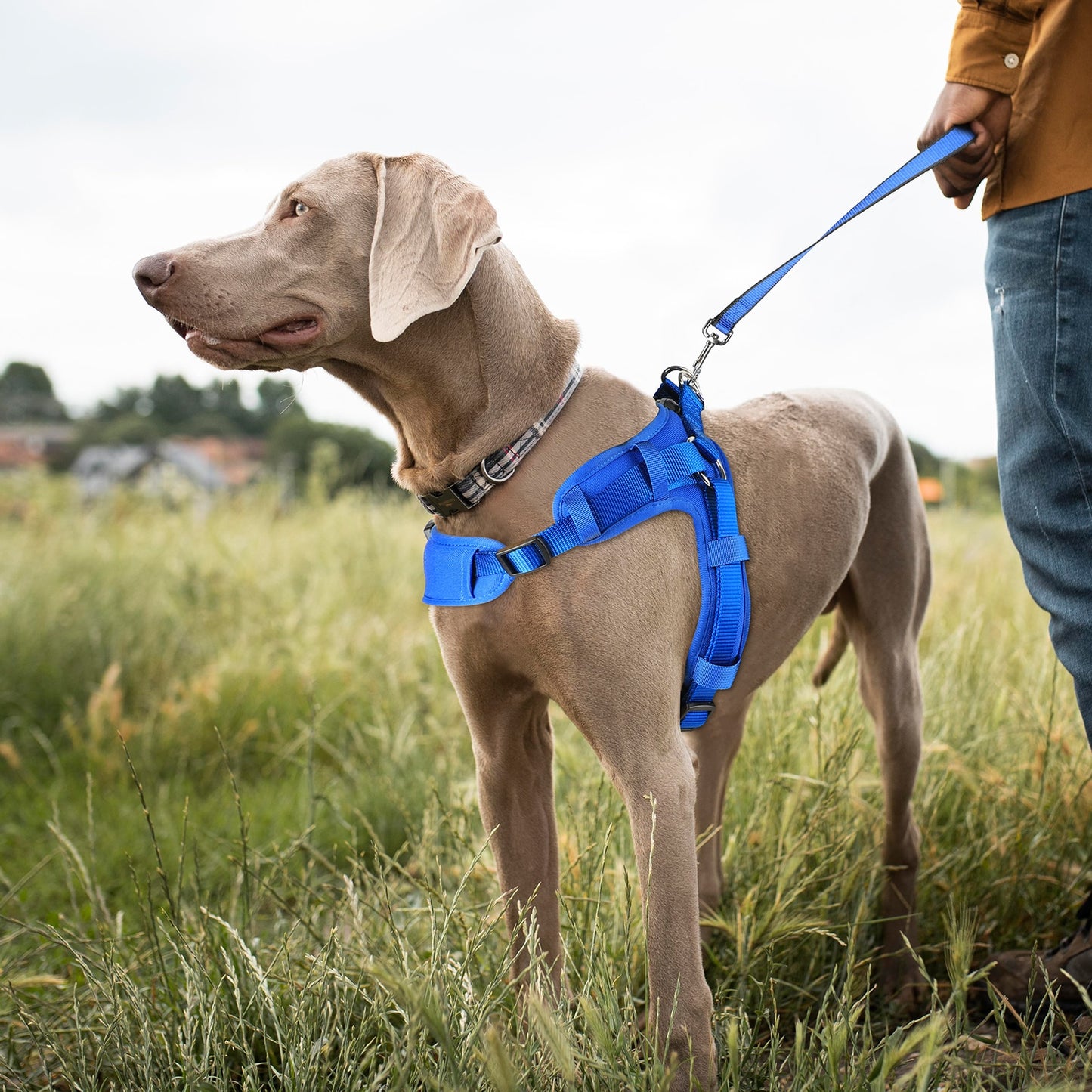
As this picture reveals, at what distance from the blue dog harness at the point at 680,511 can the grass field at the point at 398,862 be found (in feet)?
1.44

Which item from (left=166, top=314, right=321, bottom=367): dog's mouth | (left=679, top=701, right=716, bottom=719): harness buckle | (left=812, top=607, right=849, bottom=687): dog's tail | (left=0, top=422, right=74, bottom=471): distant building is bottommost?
(left=0, top=422, right=74, bottom=471): distant building

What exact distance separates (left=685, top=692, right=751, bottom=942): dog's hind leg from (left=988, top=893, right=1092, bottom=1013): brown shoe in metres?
0.63

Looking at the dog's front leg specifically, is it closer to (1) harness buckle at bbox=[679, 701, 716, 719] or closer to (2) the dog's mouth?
(1) harness buckle at bbox=[679, 701, 716, 719]

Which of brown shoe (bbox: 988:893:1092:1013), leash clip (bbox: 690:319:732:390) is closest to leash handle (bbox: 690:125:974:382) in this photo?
leash clip (bbox: 690:319:732:390)

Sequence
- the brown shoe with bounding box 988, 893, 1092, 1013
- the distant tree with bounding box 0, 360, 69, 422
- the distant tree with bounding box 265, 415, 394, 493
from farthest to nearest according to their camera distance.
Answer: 1. the distant tree with bounding box 0, 360, 69, 422
2. the distant tree with bounding box 265, 415, 394, 493
3. the brown shoe with bounding box 988, 893, 1092, 1013

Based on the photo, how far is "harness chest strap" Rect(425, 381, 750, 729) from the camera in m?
1.72

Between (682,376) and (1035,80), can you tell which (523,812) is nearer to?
(682,376)

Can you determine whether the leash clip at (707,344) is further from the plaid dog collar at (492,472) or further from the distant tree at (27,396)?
the distant tree at (27,396)

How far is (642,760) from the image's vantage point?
1703 mm

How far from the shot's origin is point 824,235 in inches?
79.5

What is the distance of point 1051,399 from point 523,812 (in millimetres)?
1274

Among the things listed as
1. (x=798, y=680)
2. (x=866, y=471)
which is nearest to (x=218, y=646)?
(x=798, y=680)

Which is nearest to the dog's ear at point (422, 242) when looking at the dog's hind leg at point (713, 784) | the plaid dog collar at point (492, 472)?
the plaid dog collar at point (492, 472)

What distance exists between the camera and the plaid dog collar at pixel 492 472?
1.78 m
